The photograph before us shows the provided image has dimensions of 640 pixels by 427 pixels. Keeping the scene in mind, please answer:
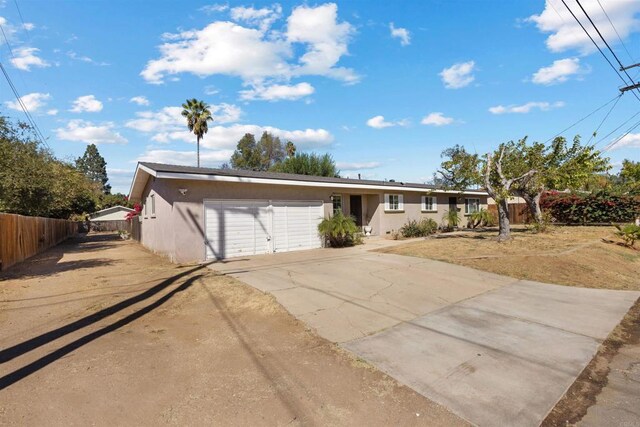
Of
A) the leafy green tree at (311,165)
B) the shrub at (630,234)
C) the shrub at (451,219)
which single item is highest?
the leafy green tree at (311,165)

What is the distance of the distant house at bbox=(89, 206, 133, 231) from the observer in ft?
152

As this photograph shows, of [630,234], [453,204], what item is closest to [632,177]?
[453,204]

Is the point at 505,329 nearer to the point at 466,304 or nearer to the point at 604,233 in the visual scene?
the point at 466,304

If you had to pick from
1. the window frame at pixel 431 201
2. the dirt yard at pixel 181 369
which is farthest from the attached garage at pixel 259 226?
the window frame at pixel 431 201

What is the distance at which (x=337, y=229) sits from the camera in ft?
45.5

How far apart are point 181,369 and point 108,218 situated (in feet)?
183

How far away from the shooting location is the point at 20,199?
16.7 metres

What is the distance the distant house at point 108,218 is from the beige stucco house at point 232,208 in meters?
34.2

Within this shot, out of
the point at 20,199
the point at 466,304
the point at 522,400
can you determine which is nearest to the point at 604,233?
the point at 466,304

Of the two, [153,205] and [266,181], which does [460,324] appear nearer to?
[266,181]

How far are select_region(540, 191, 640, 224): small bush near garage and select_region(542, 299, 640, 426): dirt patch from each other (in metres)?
19.7

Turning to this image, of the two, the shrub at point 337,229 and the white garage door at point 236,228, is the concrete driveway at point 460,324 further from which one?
the shrub at point 337,229

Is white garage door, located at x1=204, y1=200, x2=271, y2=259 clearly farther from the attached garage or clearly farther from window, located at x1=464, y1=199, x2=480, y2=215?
window, located at x1=464, y1=199, x2=480, y2=215

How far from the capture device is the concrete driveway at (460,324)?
3562 millimetres
